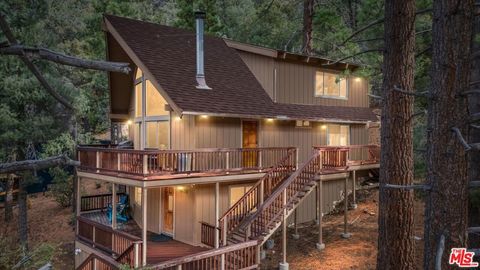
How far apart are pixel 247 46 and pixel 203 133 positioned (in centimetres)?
597

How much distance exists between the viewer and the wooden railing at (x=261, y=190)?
13.6 meters

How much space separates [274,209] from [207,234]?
2672 mm

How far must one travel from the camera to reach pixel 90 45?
28.3 metres

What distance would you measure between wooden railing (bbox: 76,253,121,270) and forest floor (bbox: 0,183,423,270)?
966 millimetres

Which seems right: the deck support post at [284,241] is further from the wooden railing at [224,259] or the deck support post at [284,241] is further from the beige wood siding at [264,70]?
the beige wood siding at [264,70]

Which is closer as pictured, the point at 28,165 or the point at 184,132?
the point at 28,165

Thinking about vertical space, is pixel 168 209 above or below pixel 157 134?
below

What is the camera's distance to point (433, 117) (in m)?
4.99

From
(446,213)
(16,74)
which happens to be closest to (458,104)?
(446,213)

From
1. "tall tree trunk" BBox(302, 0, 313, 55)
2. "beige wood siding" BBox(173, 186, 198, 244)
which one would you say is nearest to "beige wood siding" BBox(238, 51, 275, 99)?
"beige wood siding" BBox(173, 186, 198, 244)

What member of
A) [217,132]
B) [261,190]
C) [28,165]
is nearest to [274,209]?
[261,190]

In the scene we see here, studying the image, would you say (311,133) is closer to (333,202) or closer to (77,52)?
(333,202)

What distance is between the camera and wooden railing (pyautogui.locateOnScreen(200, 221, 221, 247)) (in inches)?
517

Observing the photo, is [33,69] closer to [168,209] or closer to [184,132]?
[184,132]
